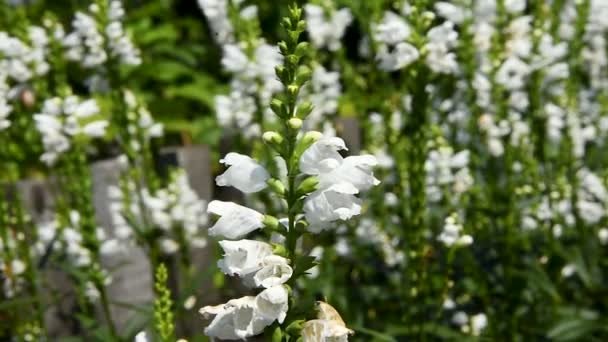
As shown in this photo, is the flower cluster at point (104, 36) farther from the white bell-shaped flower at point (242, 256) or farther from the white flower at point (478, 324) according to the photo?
the white bell-shaped flower at point (242, 256)

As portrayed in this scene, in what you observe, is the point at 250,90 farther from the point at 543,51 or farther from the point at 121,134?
the point at 543,51

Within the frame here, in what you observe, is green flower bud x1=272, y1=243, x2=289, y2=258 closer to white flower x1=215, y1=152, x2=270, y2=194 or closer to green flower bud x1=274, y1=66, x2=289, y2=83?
white flower x1=215, y1=152, x2=270, y2=194

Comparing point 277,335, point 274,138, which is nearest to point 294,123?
point 274,138

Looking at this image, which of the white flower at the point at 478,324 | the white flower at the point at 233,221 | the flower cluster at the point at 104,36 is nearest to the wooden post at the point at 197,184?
the flower cluster at the point at 104,36

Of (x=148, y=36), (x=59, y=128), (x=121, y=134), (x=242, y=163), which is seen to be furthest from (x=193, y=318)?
(x=148, y=36)

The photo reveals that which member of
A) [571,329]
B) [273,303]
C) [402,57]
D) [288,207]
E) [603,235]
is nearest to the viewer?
[273,303]

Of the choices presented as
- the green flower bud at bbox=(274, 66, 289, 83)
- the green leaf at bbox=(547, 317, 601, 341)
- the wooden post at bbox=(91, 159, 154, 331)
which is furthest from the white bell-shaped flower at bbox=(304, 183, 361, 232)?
the wooden post at bbox=(91, 159, 154, 331)

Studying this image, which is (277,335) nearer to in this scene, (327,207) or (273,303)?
(273,303)
